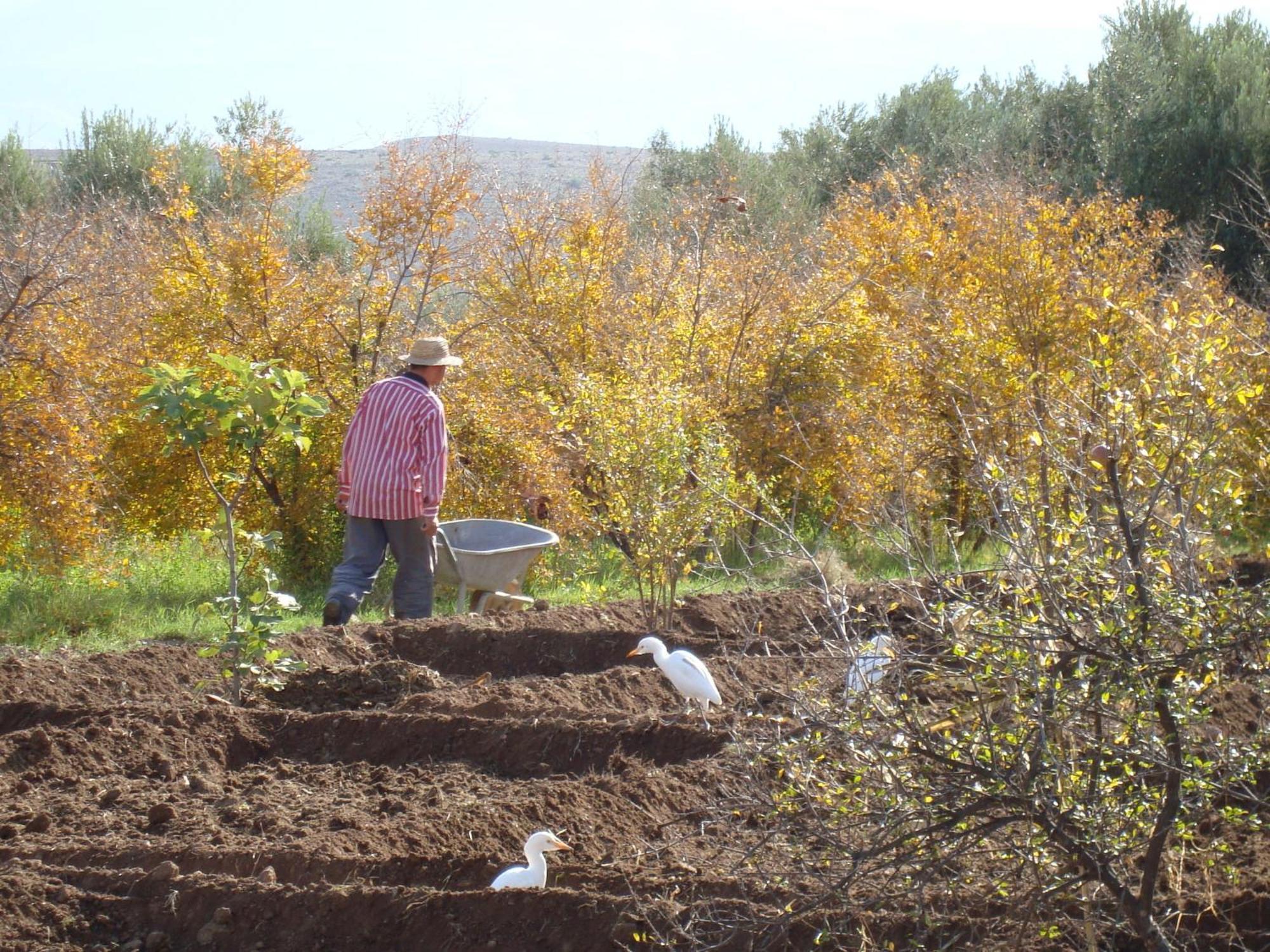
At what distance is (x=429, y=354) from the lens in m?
7.88

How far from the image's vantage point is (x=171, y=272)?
10453 mm

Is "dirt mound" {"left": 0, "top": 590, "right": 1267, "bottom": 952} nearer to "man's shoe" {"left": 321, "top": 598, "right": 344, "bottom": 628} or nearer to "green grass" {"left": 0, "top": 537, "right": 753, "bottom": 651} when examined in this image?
"man's shoe" {"left": 321, "top": 598, "right": 344, "bottom": 628}

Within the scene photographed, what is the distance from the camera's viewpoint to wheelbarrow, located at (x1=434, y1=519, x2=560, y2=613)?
28.8 feet

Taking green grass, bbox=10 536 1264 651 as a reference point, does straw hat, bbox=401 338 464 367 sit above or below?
above

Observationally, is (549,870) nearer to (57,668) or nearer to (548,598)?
(57,668)

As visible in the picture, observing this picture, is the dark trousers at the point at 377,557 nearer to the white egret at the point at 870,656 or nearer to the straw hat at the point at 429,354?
the straw hat at the point at 429,354

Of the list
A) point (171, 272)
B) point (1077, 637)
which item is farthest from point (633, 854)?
point (171, 272)

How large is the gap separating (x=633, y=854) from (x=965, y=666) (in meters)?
1.56

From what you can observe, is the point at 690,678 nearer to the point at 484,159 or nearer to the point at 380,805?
the point at 380,805

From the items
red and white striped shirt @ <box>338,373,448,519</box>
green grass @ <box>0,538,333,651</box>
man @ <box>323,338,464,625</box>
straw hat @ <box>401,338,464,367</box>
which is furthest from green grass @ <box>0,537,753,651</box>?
straw hat @ <box>401,338,464,367</box>

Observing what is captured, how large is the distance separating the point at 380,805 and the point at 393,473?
125 inches

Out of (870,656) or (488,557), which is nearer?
(870,656)

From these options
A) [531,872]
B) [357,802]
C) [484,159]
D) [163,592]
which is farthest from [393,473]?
[484,159]

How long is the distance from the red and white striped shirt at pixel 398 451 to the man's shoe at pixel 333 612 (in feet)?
1.73
